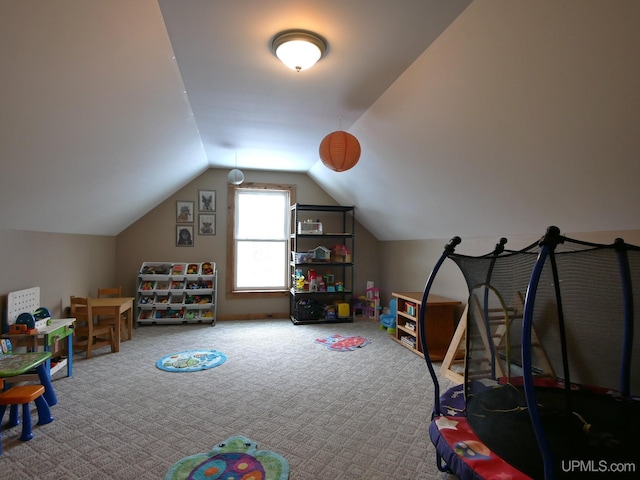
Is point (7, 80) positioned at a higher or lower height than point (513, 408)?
higher

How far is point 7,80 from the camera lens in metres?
1.62

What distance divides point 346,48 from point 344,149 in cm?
77

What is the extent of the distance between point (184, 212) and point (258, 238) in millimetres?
1258

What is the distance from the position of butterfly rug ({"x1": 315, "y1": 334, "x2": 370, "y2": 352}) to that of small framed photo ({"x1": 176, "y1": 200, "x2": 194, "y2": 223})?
2.89m

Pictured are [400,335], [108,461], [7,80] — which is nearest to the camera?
[7,80]

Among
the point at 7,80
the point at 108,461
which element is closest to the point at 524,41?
the point at 7,80

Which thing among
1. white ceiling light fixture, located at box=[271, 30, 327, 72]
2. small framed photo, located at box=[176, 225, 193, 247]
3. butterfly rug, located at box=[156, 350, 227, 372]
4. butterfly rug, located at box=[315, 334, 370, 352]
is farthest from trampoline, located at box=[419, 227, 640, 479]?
small framed photo, located at box=[176, 225, 193, 247]

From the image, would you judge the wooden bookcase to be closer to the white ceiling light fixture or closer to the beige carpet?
the beige carpet

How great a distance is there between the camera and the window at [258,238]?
5695 millimetres

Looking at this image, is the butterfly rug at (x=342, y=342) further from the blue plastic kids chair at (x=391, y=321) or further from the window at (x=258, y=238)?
the window at (x=258, y=238)

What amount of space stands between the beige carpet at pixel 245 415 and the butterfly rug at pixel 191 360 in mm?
104

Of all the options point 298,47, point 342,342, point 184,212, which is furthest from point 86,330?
point 298,47

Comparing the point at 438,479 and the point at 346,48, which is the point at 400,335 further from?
the point at 346,48

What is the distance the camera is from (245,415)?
2.49 metres
